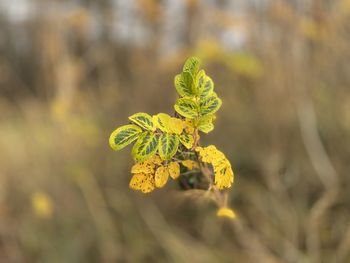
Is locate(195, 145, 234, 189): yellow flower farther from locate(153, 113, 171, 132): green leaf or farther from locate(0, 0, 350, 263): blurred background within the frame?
locate(0, 0, 350, 263): blurred background

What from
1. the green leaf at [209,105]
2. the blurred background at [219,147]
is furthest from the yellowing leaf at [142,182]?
the blurred background at [219,147]

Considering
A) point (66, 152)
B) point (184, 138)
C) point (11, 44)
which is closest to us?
point (184, 138)

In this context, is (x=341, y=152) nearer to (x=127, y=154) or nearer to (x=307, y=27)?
(x=307, y=27)

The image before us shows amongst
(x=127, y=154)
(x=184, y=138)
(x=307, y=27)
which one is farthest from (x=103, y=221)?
(x=184, y=138)

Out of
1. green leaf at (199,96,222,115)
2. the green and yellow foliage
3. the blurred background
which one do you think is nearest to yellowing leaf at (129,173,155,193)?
the green and yellow foliage

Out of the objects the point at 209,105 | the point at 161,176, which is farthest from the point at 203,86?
the point at 161,176

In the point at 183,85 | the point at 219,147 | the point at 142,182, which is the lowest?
the point at 142,182

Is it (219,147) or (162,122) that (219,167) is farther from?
(219,147)
